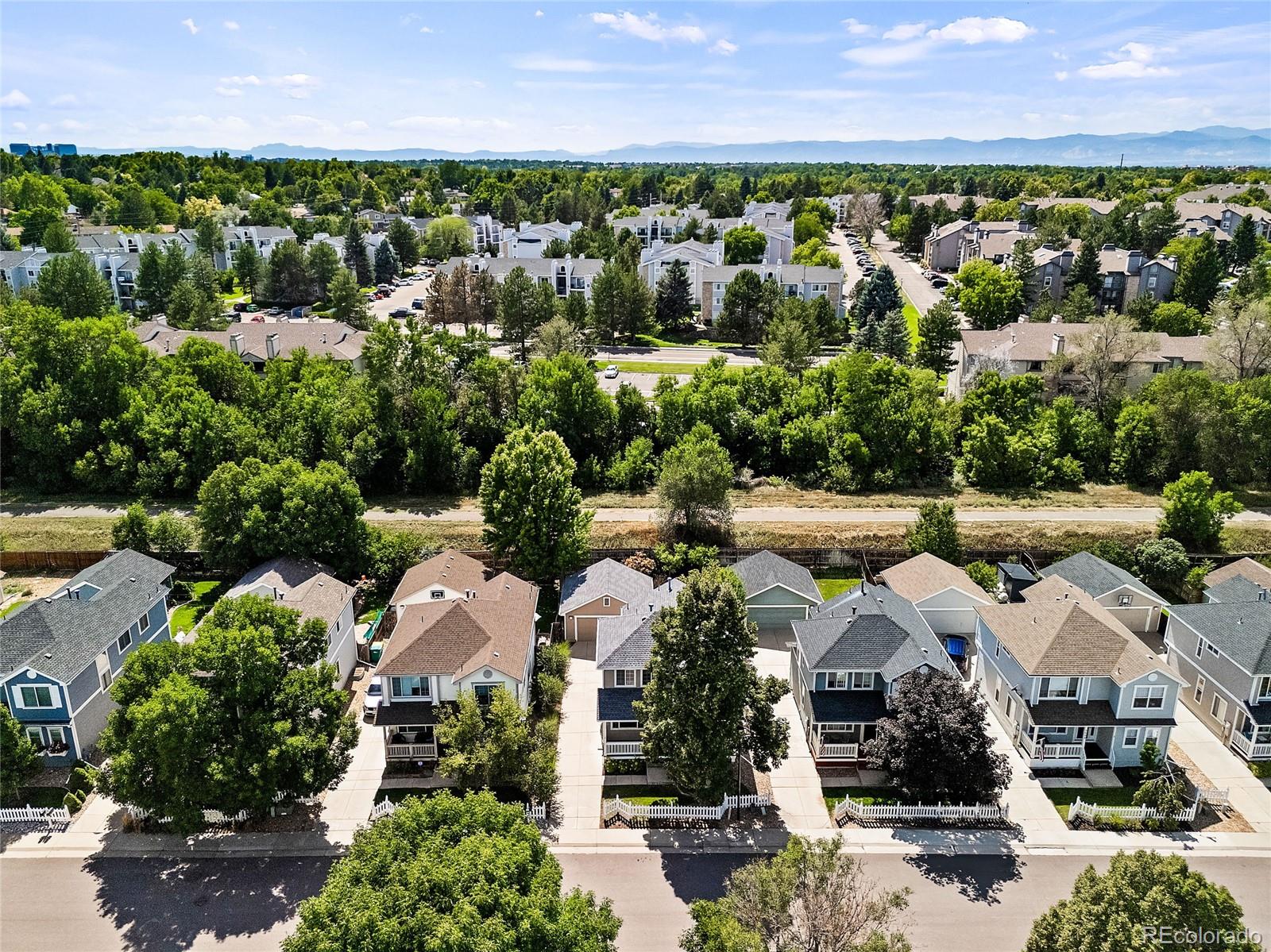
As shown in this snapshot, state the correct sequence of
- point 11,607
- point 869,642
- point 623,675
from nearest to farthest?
point 869,642
point 623,675
point 11,607

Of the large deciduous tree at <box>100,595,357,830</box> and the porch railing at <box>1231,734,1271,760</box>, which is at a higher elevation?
the large deciduous tree at <box>100,595,357,830</box>

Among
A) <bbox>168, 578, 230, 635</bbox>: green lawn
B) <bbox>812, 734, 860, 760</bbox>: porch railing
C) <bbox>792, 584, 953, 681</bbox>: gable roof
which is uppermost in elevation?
<bbox>792, 584, 953, 681</bbox>: gable roof

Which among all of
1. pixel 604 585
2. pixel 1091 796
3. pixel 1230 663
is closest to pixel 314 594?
pixel 604 585

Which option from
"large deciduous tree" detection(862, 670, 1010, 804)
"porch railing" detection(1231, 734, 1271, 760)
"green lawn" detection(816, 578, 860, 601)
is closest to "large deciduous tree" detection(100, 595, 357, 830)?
"large deciduous tree" detection(862, 670, 1010, 804)

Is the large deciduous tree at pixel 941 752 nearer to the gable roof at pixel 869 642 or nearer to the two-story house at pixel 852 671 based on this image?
the two-story house at pixel 852 671

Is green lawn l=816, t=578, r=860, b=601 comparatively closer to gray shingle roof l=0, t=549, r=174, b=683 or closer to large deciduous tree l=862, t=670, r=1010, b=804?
large deciduous tree l=862, t=670, r=1010, b=804

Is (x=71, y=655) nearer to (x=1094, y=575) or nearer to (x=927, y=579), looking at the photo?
(x=927, y=579)
